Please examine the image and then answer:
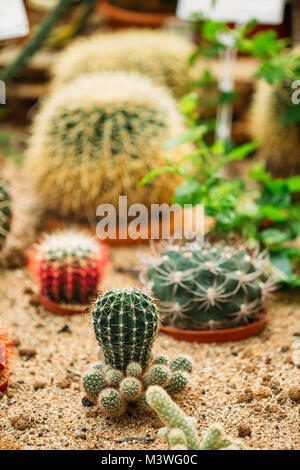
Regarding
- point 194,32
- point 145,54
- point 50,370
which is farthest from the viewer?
point 194,32

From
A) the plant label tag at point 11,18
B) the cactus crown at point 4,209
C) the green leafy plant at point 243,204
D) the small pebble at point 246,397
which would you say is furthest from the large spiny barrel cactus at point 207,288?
the plant label tag at point 11,18

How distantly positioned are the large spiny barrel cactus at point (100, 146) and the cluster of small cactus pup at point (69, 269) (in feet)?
1.97

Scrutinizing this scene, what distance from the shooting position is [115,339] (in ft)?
5.29

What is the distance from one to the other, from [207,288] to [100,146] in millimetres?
1207

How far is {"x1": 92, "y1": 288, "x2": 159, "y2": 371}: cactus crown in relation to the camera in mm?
1598

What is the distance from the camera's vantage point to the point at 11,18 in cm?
303

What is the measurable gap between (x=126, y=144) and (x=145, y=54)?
115cm

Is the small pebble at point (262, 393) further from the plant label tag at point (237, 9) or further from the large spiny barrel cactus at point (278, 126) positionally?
the plant label tag at point (237, 9)

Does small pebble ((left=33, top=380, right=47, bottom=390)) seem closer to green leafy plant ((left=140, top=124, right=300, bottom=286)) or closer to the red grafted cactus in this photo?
the red grafted cactus

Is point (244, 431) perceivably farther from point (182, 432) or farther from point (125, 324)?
point (125, 324)

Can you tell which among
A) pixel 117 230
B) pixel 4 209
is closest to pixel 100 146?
pixel 117 230

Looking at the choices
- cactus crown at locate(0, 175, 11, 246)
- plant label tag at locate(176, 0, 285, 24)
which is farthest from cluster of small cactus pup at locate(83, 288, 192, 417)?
plant label tag at locate(176, 0, 285, 24)

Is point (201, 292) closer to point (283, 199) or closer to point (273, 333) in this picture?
point (273, 333)

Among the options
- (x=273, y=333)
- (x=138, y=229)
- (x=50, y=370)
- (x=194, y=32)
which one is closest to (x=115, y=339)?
(x=50, y=370)
